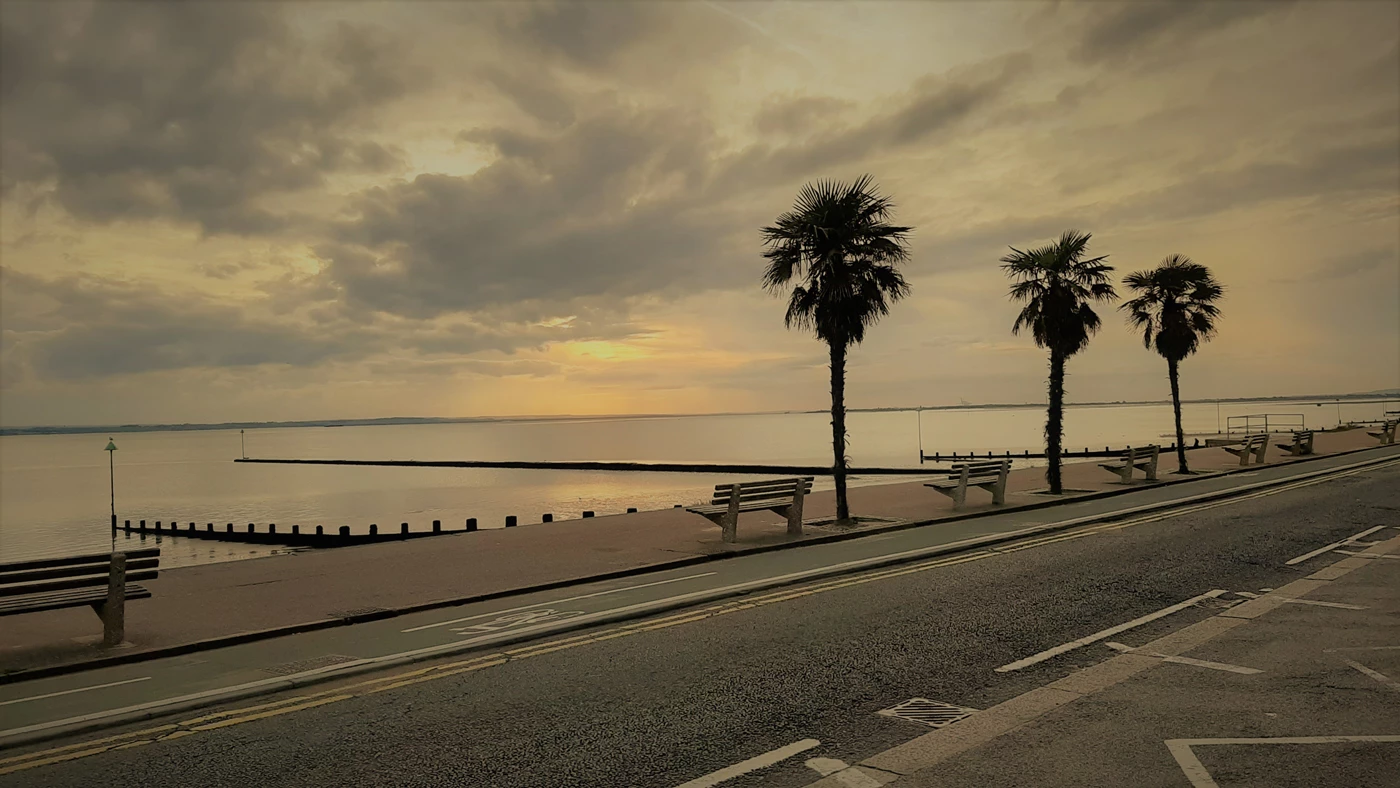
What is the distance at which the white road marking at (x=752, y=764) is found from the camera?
5309mm

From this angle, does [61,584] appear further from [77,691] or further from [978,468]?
[978,468]

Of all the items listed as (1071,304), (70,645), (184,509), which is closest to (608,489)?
(184,509)

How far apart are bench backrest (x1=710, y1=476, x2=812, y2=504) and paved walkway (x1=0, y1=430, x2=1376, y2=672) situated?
777 millimetres

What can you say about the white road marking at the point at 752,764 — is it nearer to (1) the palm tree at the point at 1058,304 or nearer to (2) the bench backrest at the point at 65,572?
(2) the bench backrest at the point at 65,572

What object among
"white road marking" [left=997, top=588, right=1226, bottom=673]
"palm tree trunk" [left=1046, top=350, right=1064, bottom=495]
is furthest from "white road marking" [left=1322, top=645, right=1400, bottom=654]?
"palm tree trunk" [left=1046, top=350, right=1064, bottom=495]

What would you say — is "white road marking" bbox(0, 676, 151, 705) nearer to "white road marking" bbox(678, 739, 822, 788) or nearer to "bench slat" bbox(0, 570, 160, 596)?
"bench slat" bbox(0, 570, 160, 596)

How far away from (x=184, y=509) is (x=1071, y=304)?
6244cm

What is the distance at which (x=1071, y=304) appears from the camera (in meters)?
25.9

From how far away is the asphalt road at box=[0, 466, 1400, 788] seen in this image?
570 centimetres

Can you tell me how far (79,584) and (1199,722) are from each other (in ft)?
33.9

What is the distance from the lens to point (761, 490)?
55.5 feet

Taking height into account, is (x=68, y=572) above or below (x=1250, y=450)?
above

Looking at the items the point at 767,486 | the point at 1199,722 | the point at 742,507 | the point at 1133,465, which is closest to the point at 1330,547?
the point at 767,486

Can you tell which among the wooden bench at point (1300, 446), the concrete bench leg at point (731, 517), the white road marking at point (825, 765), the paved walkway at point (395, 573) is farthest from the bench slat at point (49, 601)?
the wooden bench at point (1300, 446)
